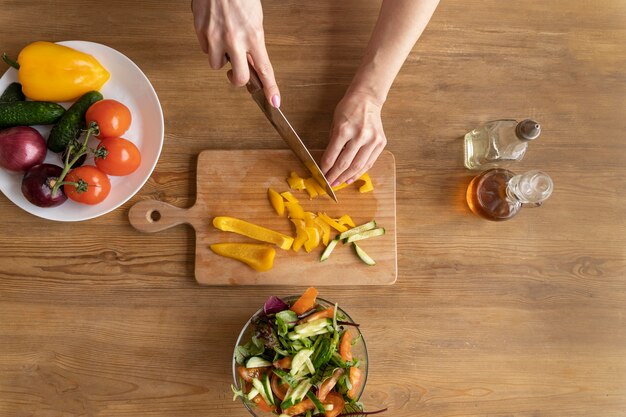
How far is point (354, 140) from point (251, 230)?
1.31 feet

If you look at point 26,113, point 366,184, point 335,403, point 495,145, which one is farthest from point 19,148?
point 495,145

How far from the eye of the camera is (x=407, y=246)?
58.7 inches

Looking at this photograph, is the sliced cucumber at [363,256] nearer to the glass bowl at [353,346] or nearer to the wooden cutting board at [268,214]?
the wooden cutting board at [268,214]

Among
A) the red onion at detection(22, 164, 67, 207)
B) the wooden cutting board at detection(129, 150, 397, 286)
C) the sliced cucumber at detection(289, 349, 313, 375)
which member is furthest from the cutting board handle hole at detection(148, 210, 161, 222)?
the sliced cucumber at detection(289, 349, 313, 375)

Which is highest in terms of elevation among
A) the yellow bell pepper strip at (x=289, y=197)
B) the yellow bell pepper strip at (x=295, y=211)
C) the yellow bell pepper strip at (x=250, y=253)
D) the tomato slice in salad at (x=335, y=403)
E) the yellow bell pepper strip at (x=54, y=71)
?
the yellow bell pepper strip at (x=54, y=71)

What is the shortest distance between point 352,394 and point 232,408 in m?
0.37

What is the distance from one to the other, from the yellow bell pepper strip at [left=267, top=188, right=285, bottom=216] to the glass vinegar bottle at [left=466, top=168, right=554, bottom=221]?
0.57 m

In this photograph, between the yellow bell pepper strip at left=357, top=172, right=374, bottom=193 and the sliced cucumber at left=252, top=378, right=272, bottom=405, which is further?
the yellow bell pepper strip at left=357, top=172, right=374, bottom=193

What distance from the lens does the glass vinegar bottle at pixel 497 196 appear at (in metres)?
1.39

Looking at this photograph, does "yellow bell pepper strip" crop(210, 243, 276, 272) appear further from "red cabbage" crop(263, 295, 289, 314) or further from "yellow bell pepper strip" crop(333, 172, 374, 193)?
"yellow bell pepper strip" crop(333, 172, 374, 193)

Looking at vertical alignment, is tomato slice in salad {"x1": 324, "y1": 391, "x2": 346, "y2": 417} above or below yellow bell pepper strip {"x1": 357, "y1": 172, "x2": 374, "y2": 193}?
below

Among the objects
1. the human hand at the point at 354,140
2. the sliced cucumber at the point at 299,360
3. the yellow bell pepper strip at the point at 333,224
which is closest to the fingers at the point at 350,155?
the human hand at the point at 354,140

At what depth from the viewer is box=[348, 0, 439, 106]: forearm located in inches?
54.2

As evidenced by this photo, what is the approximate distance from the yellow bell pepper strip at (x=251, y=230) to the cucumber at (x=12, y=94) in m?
0.67
